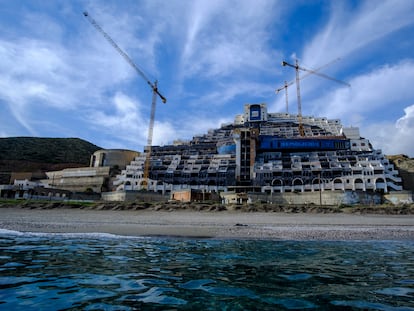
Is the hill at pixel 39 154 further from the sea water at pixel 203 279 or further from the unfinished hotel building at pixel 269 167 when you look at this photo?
the sea water at pixel 203 279

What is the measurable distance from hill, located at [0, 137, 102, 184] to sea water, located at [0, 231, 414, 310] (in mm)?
118301

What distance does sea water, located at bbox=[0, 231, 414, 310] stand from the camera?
520cm

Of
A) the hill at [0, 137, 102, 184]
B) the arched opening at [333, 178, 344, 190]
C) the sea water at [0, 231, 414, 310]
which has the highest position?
the hill at [0, 137, 102, 184]

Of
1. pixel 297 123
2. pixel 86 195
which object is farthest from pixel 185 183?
pixel 297 123

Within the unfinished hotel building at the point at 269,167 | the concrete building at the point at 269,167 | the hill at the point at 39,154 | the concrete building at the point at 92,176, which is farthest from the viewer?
the hill at the point at 39,154

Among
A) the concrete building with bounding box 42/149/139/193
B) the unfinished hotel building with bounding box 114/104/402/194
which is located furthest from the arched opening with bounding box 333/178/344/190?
the concrete building with bounding box 42/149/139/193

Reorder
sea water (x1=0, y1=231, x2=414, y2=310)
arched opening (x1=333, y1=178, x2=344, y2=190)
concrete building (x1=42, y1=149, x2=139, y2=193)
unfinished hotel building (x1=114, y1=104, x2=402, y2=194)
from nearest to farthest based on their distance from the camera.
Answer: sea water (x1=0, y1=231, x2=414, y2=310) → arched opening (x1=333, y1=178, x2=344, y2=190) → unfinished hotel building (x1=114, y1=104, x2=402, y2=194) → concrete building (x1=42, y1=149, x2=139, y2=193)

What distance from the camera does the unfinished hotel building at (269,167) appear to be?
246 feet

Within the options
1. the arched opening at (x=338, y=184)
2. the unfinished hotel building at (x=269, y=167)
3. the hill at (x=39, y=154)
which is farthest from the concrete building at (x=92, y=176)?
the arched opening at (x=338, y=184)

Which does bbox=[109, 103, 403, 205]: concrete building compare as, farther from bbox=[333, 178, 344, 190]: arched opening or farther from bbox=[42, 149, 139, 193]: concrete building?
bbox=[42, 149, 139, 193]: concrete building

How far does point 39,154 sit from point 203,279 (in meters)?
154

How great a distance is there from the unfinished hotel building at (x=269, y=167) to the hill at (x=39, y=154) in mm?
52674

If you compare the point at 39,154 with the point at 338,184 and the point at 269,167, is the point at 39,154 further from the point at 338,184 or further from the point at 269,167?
the point at 338,184

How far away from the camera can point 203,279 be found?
7016 millimetres
